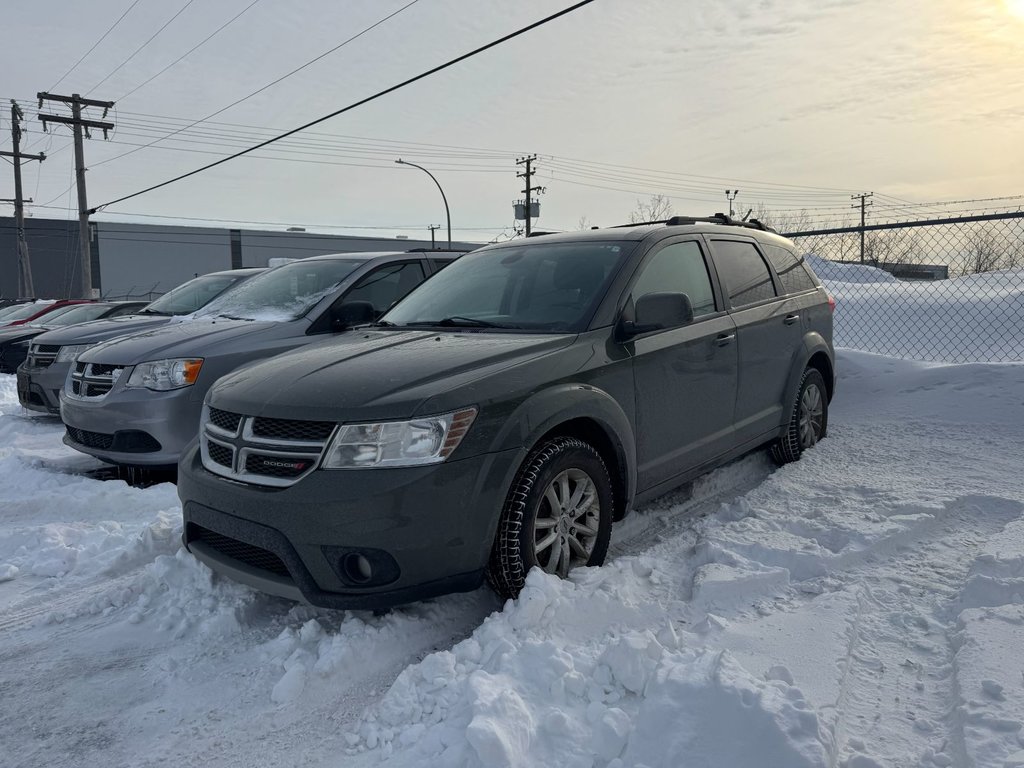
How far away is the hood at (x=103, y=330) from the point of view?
23.3 feet

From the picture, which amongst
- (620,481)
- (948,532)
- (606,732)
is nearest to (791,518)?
(948,532)

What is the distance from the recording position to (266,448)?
284cm

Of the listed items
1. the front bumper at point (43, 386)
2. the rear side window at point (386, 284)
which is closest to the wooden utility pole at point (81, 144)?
the front bumper at point (43, 386)

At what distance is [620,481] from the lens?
346 cm

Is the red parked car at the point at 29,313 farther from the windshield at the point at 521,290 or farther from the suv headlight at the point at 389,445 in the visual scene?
the suv headlight at the point at 389,445

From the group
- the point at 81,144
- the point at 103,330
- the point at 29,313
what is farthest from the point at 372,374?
the point at 81,144

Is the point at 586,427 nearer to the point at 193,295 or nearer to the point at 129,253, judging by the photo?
the point at 193,295

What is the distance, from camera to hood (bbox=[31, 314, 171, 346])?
7102mm

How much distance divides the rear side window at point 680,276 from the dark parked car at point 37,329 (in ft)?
33.7

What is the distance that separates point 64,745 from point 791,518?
11.1 ft

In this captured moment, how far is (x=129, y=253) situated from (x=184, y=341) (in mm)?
60673

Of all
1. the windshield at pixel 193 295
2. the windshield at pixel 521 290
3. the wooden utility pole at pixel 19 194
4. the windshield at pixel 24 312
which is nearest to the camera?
the windshield at pixel 521 290

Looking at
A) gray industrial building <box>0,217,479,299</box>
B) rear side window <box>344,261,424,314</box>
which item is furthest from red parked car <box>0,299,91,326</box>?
gray industrial building <box>0,217,479,299</box>

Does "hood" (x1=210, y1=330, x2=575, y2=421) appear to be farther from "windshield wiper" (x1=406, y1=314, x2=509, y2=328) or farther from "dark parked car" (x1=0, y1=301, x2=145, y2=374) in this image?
"dark parked car" (x1=0, y1=301, x2=145, y2=374)
